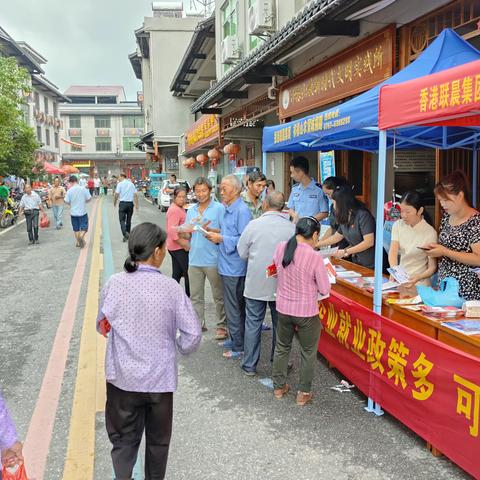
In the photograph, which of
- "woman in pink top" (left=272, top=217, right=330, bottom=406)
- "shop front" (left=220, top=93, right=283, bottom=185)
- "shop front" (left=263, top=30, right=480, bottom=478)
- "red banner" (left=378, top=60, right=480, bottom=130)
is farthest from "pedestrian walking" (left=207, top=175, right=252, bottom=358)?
"shop front" (left=220, top=93, right=283, bottom=185)

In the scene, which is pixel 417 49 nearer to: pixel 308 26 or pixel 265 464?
pixel 308 26

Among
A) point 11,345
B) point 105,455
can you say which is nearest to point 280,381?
point 105,455

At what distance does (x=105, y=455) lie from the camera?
11.4 feet

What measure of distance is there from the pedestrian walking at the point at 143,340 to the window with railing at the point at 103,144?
7116cm

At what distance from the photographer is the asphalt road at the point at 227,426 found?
327 centimetres

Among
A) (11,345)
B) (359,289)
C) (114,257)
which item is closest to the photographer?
(359,289)

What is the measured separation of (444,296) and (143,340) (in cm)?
244

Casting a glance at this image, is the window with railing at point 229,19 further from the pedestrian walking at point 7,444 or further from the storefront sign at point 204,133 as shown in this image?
the pedestrian walking at point 7,444

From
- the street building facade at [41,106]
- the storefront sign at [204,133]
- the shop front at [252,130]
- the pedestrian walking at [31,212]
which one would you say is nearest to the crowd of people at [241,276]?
the shop front at [252,130]

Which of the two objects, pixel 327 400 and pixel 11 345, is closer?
pixel 327 400

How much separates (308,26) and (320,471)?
599 cm

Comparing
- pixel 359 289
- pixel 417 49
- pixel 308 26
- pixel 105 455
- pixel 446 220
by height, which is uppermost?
pixel 308 26

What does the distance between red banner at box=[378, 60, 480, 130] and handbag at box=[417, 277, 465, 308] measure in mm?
1301

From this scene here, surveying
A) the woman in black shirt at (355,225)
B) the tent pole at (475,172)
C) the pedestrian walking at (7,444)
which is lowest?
the pedestrian walking at (7,444)
